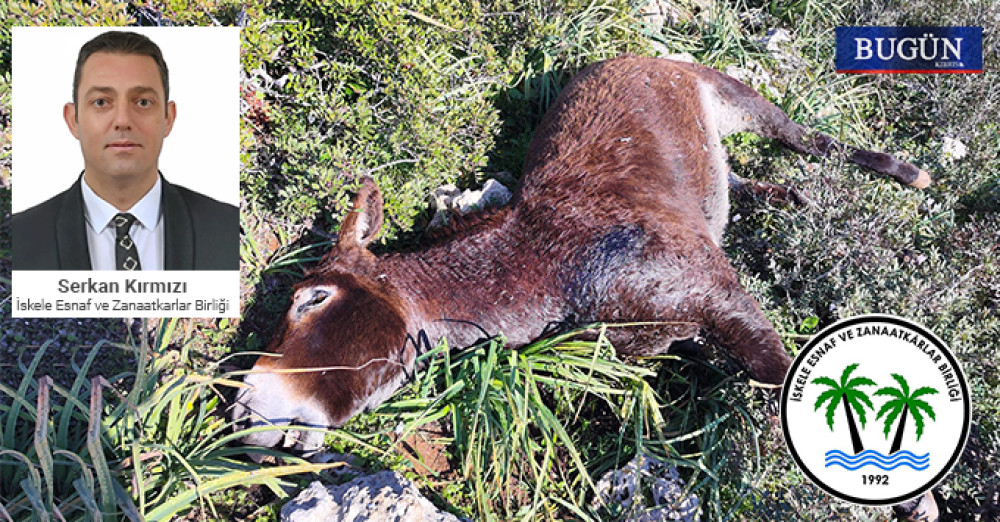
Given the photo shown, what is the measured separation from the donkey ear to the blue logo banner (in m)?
3.98

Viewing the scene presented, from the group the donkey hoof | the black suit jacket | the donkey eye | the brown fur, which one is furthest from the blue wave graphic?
the black suit jacket

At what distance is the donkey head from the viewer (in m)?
2.53

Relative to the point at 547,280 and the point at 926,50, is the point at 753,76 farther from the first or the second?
the point at 547,280

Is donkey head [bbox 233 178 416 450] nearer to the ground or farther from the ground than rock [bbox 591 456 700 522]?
farther from the ground

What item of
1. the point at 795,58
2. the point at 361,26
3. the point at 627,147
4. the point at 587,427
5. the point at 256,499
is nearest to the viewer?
the point at 256,499

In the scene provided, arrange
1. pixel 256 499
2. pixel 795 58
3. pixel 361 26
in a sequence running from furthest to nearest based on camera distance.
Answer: pixel 795 58 < pixel 361 26 < pixel 256 499

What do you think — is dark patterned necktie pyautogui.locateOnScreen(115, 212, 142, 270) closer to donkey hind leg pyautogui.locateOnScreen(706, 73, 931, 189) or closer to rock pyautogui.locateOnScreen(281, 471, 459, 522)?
rock pyautogui.locateOnScreen(281, 471, 459, 522)

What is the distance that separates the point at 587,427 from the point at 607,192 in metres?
1.24

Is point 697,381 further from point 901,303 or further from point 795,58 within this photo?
point 795,58

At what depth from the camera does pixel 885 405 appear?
273 centimetres

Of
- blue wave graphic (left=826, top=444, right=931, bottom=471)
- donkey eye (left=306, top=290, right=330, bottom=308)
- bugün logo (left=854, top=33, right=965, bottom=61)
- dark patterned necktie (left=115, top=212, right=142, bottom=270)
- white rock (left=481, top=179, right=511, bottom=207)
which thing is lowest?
blue wave graphic (left=826, top=444, right=931, bottom=471)

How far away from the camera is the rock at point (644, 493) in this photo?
269 cm

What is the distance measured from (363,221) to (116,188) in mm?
1131

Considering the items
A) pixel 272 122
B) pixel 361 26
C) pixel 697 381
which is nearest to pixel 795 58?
pixel 697 381
